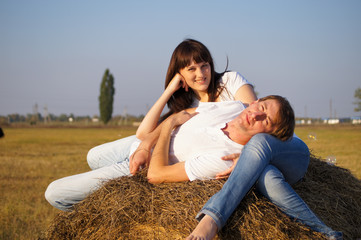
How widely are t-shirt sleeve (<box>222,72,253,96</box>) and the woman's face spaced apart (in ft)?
0.84

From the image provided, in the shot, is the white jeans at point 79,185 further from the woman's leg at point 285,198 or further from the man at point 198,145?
the woman's leg at point 285,198

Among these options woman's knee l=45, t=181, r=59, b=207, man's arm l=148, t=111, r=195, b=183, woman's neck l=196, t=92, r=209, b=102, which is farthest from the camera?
woman's neck l=196, t=92, r=209, b=102

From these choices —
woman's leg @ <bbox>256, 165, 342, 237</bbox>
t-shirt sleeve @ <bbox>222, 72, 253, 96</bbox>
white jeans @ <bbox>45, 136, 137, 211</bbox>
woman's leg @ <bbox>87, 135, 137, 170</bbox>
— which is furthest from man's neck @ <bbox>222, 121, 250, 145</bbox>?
woman's leg @ <bbox>87, 135, 137, 170</bbox>

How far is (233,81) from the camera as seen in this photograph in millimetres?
4227

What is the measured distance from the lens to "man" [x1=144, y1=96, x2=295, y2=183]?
3.01 meters

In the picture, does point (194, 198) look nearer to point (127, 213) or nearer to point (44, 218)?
point (127, 213)

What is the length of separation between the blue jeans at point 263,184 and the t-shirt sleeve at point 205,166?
232mm

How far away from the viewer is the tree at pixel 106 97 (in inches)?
2271

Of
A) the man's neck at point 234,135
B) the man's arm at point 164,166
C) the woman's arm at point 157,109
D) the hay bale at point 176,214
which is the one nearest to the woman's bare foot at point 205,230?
the hay bale at point 176,214

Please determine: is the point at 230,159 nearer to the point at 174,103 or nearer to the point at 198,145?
the point at 198,145

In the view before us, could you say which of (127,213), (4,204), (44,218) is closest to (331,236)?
(127,213)

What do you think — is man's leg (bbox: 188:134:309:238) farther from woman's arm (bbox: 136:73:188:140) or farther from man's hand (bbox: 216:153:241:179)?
woman's arm (bbox: 136:73:188:140)

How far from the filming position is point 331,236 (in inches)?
111

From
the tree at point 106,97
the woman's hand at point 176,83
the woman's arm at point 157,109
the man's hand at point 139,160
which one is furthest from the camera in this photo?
the tree at point 106,97
